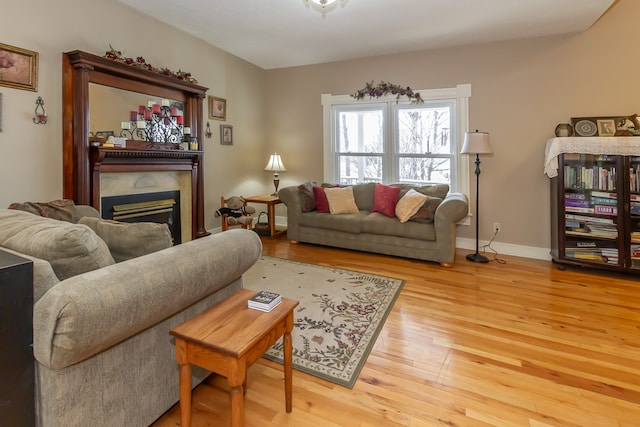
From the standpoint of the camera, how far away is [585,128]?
3.57 meters

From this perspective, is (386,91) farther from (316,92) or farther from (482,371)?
(482,371)

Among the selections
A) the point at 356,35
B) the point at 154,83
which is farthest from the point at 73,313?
the point at 356,35

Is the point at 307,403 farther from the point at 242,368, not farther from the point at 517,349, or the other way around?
the point at 517,349

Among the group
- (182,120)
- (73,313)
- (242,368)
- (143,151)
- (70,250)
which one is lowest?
(242,368)

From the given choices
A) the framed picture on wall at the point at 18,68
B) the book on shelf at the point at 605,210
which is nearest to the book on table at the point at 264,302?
the framed picture on wall at the point at 18,68

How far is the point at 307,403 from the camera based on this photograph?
5.24ft

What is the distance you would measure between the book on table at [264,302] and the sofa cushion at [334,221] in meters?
2.61

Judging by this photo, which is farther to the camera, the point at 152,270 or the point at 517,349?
the point at 517,349

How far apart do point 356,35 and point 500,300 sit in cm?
325

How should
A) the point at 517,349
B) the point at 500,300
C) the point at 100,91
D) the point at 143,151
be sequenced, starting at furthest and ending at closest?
the point at 143,151 → the point at 100,91 → the point at 500,300 → the point at 517,349

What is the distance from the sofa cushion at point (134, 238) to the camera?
1508 millimetres

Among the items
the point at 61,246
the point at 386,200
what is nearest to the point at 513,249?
the point at 386,200

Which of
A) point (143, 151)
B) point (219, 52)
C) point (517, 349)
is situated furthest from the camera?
point (219, 52)

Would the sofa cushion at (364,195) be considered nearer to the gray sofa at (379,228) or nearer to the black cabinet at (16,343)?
the gray sofa at (379,228)
